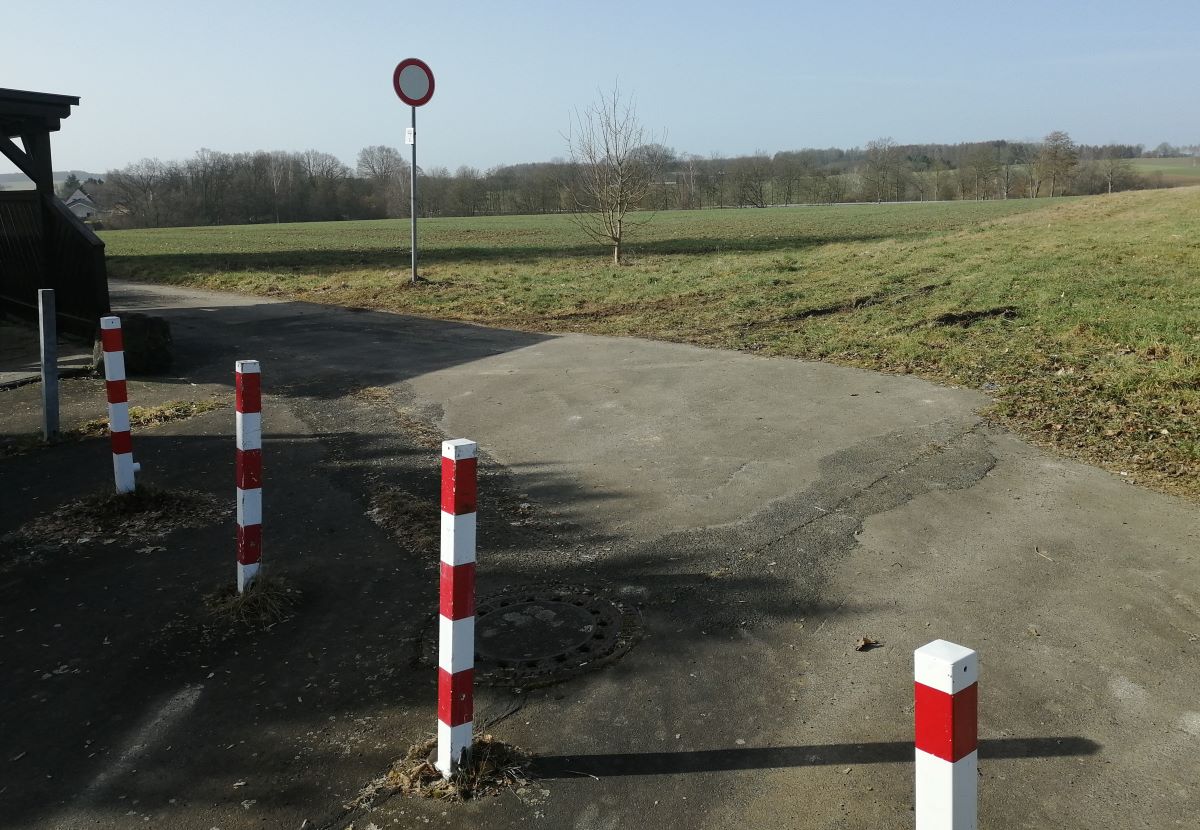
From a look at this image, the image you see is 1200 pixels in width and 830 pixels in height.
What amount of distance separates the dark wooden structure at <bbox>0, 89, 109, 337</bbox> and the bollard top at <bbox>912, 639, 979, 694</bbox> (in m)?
12.1

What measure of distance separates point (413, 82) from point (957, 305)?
35.1ft

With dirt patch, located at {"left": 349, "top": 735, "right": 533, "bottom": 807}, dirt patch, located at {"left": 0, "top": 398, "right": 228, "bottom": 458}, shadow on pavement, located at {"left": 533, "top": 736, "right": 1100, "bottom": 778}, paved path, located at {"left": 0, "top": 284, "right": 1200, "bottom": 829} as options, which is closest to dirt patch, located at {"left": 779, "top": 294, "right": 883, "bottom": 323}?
paved path, located at {"left": 0, "top": 284, "right": 1200, "bottom": 829}

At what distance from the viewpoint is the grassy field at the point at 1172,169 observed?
8962 centimetres

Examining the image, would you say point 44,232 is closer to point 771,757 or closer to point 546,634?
point 546,634

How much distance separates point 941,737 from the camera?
6.09 ft

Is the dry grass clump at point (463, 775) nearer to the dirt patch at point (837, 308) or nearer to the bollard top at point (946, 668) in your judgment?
the bollard top at point (946, 668)

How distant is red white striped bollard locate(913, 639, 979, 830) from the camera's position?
1.83m

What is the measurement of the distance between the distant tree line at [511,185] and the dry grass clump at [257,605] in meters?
81.3

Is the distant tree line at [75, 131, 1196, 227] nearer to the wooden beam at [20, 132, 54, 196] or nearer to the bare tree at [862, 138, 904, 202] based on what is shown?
the bare tree at [862, 138, 904, 202]

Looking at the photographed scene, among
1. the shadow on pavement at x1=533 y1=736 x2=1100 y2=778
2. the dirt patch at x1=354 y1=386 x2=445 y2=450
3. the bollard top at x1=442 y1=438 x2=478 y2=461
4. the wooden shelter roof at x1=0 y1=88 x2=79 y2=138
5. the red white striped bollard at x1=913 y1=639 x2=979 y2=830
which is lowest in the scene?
A: the shadow on pavement at x1=533 y1=736 x2=1100 y2=778

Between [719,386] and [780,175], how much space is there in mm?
106685

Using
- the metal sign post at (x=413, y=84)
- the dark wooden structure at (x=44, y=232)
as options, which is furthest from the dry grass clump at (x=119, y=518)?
the metal sign post at (x=413, y=84)

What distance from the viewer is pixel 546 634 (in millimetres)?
4191

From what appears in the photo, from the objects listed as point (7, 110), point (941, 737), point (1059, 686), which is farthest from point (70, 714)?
point (7, 110)
